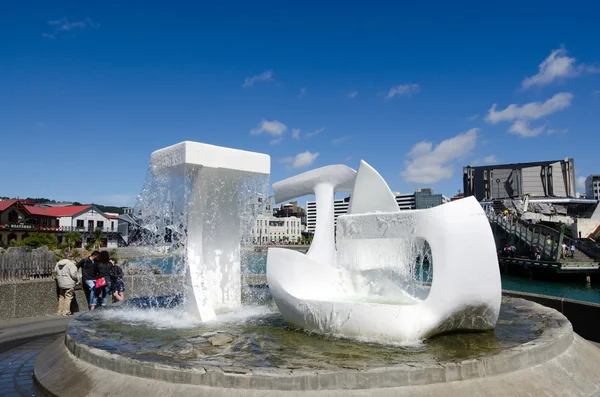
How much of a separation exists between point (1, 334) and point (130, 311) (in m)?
2.49

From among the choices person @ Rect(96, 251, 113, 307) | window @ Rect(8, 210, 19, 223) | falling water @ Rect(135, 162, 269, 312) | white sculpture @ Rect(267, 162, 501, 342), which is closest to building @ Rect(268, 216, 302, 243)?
window @ Rect(8, 210, 19, 223)

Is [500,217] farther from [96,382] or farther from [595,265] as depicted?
[96,382]

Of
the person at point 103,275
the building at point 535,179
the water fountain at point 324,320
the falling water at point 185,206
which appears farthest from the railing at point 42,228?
the building at point 535,179

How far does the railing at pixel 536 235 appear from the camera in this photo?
40.0 m

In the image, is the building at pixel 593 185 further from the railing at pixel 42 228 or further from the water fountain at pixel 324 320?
the water fountain at pixel 324 320

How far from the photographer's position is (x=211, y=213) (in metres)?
10.2

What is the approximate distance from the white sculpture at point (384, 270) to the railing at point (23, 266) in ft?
28.6

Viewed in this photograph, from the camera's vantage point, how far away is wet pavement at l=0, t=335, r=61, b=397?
19.7ft

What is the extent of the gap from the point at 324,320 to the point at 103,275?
6666 mm

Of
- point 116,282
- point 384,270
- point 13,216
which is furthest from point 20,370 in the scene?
point 13,216

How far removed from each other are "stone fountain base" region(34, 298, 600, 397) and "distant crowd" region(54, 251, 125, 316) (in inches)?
203

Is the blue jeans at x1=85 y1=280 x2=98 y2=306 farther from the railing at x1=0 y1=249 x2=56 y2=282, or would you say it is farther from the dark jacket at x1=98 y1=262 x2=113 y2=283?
the railing at x1=0 y1=249 x2=56 y2=282

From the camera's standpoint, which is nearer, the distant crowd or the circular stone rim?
the circular stone rim

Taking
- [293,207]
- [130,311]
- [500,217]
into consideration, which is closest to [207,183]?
[130,311]
